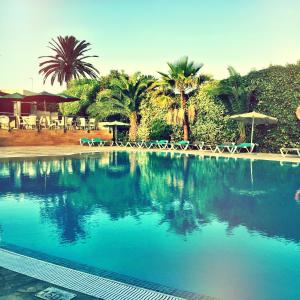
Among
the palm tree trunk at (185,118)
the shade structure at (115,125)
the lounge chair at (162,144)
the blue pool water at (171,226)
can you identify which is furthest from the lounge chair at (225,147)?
the blue pool water at (171,226)

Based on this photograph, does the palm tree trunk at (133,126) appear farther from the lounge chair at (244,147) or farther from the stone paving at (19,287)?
the stone paving at (19,287)

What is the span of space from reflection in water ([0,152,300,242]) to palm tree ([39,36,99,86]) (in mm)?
32305

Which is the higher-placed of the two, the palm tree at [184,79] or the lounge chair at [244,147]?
the palm tree at [184,79]

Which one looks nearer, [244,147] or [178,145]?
[244,147]

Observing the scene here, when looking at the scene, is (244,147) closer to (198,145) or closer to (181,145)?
(198,145)

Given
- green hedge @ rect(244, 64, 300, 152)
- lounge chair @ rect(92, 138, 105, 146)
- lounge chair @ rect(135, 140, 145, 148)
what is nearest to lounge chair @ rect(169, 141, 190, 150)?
lounge chair @ rect(135, 140, 145, 148)

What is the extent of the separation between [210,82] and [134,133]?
772 cm

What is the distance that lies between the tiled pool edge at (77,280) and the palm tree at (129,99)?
83.2 ft

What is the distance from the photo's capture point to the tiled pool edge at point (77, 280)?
3.54 metres

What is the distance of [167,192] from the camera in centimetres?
974

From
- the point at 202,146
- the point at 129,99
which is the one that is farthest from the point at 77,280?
the point at 129,99

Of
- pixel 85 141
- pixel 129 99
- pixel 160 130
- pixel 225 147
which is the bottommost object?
pixel 225 147

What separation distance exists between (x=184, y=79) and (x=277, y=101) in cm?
637

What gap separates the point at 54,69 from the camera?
4678 centimetres
